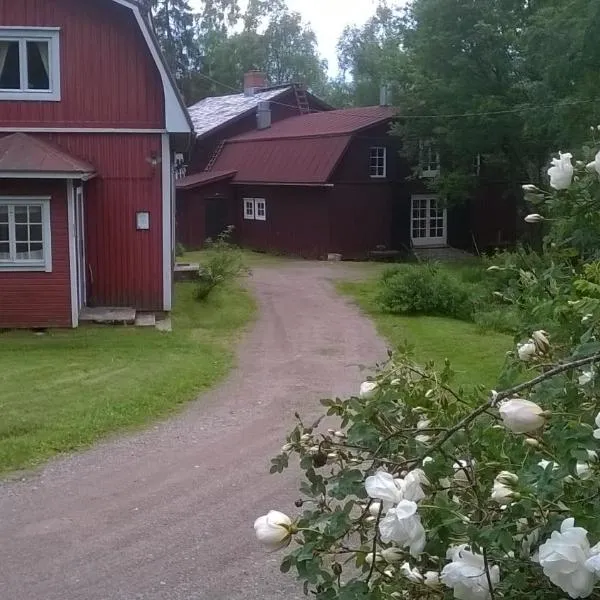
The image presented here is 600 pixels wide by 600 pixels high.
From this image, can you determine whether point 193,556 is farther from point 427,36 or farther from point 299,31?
point 299,31

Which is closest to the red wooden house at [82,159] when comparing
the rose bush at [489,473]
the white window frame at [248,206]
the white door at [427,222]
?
the rose bush at [489,473]

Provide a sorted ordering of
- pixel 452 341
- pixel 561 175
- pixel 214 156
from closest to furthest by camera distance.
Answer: pixel 561 175 → pixel 452 341 → pixel 214 156

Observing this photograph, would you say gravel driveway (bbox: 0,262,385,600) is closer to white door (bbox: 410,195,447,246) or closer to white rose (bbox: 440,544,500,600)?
white rose (bbox: 440,544,500,600)

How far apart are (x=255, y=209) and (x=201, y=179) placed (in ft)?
7.34

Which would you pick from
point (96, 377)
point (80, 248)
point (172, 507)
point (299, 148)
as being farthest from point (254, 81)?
point (172, 507)

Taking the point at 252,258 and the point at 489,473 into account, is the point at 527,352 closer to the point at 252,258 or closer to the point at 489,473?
the point at 489,473

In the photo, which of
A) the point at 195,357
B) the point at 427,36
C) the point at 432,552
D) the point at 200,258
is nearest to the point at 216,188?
the point at 200,258

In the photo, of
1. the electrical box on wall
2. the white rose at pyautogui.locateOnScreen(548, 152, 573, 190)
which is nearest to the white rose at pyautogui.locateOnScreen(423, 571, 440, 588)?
the white rose at pyautogui.locateOnScreen(548, 152, 573, 190)

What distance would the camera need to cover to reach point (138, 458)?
9.12m

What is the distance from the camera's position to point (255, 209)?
107 feet

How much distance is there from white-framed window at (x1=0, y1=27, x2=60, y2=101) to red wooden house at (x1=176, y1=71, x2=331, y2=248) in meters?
15.4

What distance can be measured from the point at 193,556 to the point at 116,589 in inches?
28.0

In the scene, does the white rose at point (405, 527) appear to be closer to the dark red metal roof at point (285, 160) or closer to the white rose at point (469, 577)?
the white rose at point (469, 577)

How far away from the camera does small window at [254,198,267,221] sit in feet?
105
